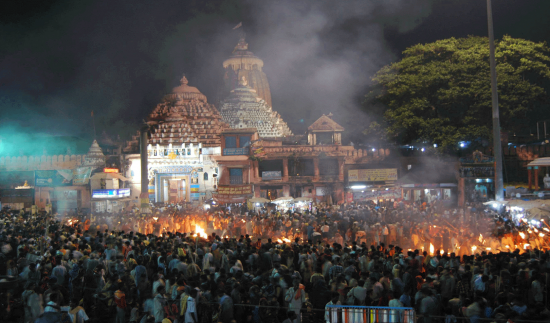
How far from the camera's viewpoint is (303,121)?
193 ft

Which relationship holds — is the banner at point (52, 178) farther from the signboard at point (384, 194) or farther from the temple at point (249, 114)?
the signboard at point (384, 194)

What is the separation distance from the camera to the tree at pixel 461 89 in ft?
102

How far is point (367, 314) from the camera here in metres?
7.87

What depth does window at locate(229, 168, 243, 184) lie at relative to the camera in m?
38.1

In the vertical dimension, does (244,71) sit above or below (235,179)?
above

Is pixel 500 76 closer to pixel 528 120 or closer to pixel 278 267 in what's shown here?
pixel 528 120

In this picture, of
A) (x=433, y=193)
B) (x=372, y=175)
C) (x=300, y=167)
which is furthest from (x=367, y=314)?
(x=300, y=167)

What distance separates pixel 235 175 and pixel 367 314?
30.8 m

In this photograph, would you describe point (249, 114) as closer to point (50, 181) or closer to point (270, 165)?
point (270, 165)

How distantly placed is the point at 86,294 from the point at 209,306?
11.9 feet

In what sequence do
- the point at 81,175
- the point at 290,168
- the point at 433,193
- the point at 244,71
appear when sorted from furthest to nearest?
the point at 244,71 → the point at 290,168 → the point at 81,175 → the point at 433,193

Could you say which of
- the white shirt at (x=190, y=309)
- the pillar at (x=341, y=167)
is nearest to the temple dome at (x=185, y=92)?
the pillar at (x=341, y=167)

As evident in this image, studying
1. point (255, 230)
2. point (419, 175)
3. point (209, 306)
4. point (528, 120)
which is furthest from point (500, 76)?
point (209, 306)

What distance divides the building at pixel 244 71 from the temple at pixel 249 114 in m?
8.48
